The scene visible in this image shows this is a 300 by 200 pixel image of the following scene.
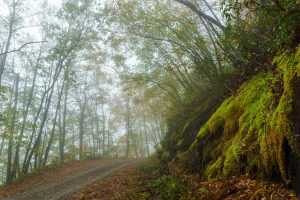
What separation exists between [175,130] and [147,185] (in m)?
7.35

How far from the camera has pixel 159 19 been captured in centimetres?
1369

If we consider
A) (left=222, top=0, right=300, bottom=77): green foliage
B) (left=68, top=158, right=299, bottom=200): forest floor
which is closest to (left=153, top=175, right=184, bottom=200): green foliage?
(left=68, top=158, right=299, bottom=200): forest floor

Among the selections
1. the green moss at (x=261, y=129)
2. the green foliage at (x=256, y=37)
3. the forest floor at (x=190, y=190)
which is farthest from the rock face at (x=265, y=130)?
the green foliage at (x=256, y=37)

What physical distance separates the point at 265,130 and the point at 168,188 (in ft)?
12.4

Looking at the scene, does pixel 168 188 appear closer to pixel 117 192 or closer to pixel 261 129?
pixel 117 192

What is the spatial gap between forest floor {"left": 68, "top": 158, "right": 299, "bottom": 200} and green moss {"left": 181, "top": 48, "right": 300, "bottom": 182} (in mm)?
280

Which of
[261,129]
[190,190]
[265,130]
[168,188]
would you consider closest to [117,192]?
[168,188]

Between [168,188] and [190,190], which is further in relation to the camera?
[168,188]

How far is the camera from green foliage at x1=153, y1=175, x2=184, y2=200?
7.16m

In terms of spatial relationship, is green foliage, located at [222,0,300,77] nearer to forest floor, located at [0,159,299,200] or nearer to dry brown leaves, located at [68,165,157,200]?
forest floor, located at [0,159,299,200]

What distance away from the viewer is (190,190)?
22.4 ft

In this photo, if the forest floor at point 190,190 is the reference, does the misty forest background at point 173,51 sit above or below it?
above

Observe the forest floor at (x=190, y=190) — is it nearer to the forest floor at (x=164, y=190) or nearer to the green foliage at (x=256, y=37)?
the forest floor at (x=164, y=190)

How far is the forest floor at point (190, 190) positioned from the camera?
432 cm
